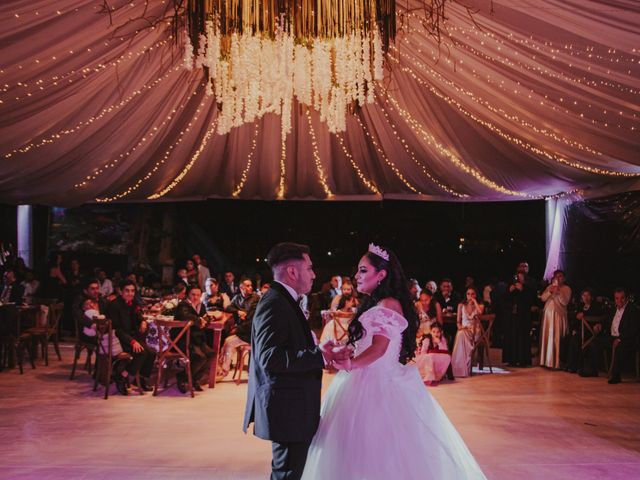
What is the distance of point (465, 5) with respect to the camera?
16.7ft

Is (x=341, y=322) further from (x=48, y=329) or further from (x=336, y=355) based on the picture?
(x=336, y=355)

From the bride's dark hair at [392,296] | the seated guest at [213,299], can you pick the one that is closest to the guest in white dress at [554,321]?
the seated guest at [213,299]

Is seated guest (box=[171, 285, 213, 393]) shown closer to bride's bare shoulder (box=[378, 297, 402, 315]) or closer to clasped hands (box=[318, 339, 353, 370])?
bride's bare shoulder (box=[378, 297, 402, 315])

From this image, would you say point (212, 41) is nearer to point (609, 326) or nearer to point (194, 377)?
point (194, 377)

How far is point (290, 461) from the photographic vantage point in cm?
344

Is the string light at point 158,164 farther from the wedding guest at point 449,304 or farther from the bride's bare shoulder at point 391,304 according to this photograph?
the bride's bare shoulder at point 391,304

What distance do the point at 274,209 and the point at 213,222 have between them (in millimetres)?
1354

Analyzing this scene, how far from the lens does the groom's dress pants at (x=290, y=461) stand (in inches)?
135

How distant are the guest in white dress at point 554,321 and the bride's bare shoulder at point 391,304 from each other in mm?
7127

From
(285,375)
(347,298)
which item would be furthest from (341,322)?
(285,375)

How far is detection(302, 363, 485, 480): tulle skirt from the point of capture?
11.8 ft

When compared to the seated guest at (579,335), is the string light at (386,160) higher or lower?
higher

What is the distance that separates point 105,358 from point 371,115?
3847 millimetres

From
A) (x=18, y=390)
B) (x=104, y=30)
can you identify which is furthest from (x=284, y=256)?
→ (x=18, y=390)
